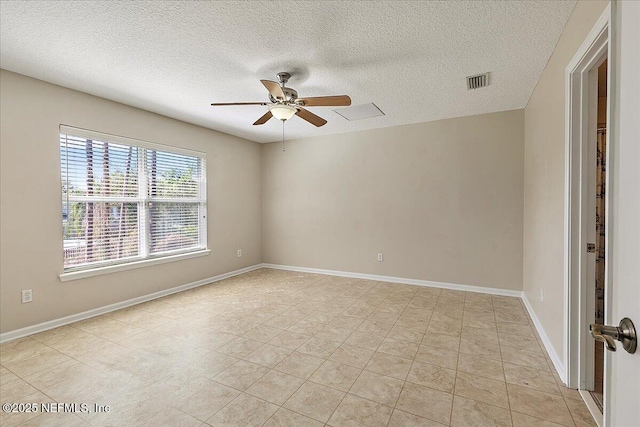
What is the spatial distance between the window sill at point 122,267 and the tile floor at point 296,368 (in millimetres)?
514

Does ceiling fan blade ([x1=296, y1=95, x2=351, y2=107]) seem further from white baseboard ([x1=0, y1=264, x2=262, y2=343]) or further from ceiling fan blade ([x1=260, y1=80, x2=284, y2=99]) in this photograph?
white baseboard ([x1=0, y1=264, x2=262, y2=343])

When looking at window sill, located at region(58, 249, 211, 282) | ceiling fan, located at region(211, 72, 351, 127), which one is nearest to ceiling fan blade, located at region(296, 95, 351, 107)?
ceiling fan, located at region(211, 72, 351, 127)

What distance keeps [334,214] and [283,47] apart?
3.16m

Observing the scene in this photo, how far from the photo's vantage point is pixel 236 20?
1.99 m

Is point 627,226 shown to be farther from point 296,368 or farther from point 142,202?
point 142,202

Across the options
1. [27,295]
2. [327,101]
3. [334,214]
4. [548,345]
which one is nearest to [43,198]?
[27,295]

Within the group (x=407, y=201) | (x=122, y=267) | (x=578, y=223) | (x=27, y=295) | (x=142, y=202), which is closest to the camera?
(x=578, y=223)

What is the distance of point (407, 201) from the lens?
4473mm

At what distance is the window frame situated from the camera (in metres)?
3.12

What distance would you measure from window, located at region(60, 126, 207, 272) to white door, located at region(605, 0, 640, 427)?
422 cm

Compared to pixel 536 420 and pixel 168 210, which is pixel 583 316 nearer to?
pixel 536 420

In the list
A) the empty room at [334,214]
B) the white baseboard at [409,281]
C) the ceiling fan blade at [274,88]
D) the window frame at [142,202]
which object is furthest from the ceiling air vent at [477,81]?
the window frame at [142,202]

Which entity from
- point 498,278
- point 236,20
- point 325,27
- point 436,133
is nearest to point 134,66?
point 236,20

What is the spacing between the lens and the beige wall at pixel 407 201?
389cm
